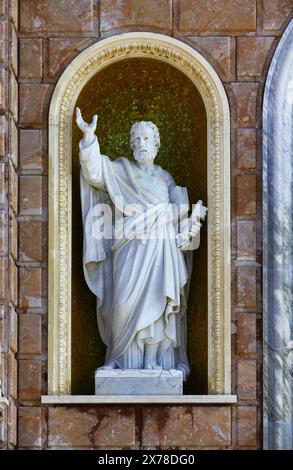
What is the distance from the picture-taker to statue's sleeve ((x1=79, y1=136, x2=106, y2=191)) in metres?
18.7

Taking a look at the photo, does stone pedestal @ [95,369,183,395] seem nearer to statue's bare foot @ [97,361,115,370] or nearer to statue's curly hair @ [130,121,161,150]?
statue's bare foot @ [97,361,115,370]

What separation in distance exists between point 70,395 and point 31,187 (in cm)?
178

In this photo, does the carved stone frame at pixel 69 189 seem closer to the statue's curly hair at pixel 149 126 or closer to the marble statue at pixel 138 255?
the marble statue at pixel 138 255

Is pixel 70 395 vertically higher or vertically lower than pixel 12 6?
lower

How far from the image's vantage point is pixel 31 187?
741 inches

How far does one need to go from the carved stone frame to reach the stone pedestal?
0.32 metres

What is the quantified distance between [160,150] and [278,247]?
147cm

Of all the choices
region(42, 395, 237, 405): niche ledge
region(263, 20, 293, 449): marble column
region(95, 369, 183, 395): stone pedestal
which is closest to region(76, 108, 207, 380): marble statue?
region(95, 369, 183, 395): stone pedestal

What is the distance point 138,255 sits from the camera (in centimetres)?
1869

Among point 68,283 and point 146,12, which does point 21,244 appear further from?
point 146,12

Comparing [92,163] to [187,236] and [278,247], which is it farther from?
[278,247]

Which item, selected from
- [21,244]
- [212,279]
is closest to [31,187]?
[21,244]

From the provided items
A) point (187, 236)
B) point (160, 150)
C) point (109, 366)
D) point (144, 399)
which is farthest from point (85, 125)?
point (144, 399)

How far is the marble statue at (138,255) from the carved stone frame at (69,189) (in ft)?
0.63
